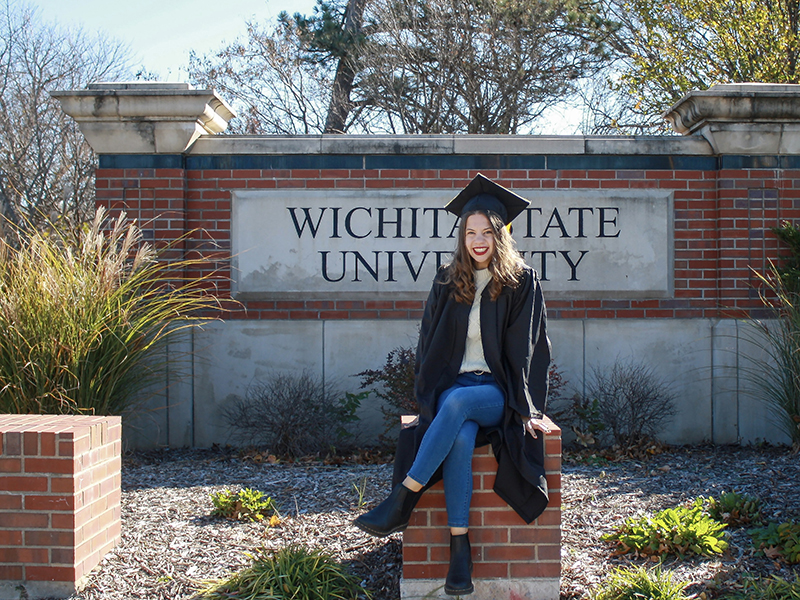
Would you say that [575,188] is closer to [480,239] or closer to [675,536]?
[480,239]

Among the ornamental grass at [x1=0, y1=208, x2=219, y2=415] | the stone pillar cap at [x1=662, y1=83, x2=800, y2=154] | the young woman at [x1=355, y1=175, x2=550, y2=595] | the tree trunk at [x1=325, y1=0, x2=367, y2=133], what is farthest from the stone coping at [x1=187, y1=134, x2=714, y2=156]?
the tree trunk at [x1=325, y1=0, x2=367, y2=133]

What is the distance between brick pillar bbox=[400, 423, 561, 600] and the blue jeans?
0.10 metres

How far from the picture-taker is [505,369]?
329 centimetres

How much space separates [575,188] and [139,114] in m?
3.63

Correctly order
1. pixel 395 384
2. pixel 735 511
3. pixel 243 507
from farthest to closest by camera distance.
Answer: pixel 395 384 < pixel 243 507 < pixel 735 511

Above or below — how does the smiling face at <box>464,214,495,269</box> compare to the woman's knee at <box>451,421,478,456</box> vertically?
above

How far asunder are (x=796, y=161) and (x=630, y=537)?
4.25 meters

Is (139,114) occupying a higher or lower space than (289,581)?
higher

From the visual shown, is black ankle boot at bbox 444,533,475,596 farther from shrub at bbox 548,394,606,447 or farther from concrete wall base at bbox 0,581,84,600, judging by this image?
shrub at bbox 548,394,606,447

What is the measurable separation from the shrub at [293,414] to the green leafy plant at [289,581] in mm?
2339

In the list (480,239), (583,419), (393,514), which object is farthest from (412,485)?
(583,419)

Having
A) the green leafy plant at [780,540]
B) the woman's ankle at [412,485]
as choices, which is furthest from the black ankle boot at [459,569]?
the green leafy plant at [780,540]

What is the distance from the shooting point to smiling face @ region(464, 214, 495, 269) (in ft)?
11.1

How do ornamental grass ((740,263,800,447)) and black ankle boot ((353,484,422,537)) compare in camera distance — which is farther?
ornamental grass ((740,263,800,447))
